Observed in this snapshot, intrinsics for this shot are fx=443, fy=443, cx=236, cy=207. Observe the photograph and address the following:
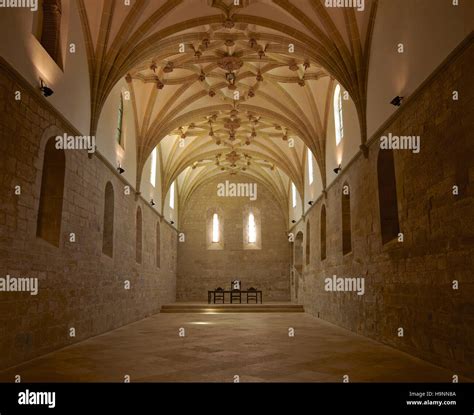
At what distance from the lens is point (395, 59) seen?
8.30 meters

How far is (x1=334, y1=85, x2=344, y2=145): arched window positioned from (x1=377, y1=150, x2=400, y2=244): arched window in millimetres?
3638

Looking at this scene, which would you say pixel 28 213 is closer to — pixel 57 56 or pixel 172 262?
pixel 57 56

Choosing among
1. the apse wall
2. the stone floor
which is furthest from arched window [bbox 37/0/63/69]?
the apse wall

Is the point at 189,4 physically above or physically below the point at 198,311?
above

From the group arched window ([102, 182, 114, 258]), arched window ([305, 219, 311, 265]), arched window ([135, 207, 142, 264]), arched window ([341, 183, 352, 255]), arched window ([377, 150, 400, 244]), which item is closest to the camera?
arched window ([377, 150, 400, 244])

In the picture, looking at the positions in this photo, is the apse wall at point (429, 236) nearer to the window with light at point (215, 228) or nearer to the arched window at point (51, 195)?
the arched window at point (51, 195)

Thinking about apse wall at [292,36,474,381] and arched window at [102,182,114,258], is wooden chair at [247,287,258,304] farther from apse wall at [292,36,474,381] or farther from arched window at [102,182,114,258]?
apse wall at [292,36,474,381]

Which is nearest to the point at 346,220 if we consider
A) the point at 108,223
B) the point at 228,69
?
the point at 228,69

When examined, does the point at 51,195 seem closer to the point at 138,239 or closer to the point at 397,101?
the point at 397,101

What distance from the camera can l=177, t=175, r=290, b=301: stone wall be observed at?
83.3ft

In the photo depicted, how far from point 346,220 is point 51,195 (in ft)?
25.5

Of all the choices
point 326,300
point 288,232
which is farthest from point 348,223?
point 288,232

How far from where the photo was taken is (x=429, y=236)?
664 cm
